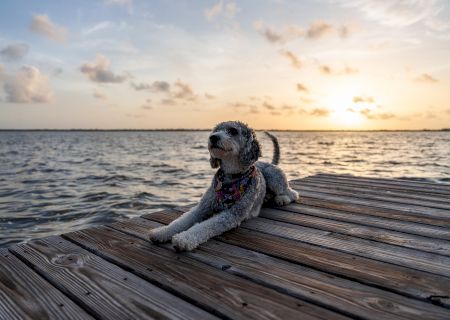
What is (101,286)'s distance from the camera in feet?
7.88

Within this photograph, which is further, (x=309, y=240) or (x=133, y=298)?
(x=309, y=240)

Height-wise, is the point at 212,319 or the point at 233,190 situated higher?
the point at 233,190

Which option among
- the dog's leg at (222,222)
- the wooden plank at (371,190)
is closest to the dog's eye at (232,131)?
the dog's leg at (222,222)

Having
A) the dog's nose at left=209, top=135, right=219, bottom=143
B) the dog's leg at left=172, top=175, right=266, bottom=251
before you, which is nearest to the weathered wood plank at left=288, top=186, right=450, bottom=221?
the dog's leg at left=172, top=175, right=266, bottom=251

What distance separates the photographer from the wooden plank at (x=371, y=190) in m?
5.29

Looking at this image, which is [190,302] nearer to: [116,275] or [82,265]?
[116,275]

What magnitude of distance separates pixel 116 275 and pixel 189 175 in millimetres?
13994

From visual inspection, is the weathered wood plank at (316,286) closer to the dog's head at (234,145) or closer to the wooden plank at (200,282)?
the wooden plank at (200,282)

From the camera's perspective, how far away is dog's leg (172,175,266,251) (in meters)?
3.07

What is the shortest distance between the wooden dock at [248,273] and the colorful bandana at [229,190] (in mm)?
324

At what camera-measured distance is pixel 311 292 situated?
2301mm

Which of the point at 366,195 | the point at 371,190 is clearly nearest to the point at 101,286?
the point at 366,195

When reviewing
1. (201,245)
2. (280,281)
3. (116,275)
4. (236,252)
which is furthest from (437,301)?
(116,275)

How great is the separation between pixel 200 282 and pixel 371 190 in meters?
4.39
